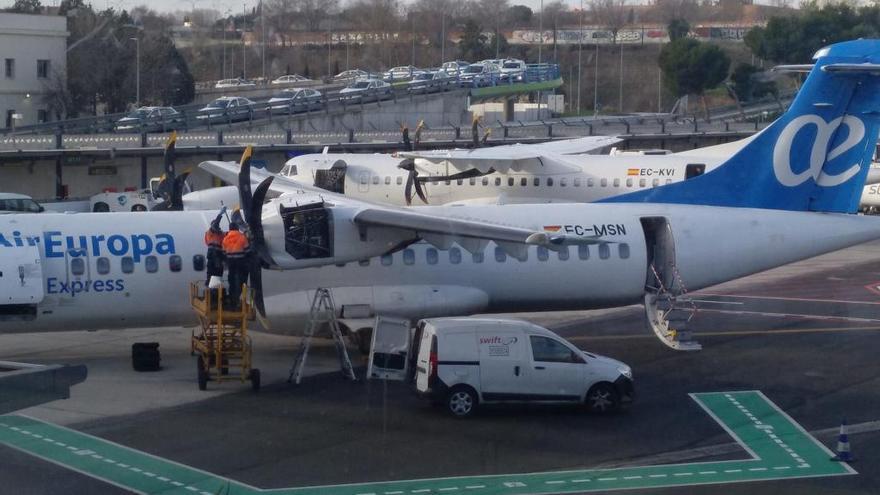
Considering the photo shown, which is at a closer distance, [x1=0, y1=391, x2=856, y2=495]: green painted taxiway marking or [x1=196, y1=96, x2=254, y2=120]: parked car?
[x1=0, y1=391, x2=856, y2=495]: green painted taxiway marking

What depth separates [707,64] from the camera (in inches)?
2210

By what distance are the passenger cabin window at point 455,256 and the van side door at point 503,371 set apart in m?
4.01

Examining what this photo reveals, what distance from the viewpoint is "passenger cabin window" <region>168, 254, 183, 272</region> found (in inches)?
729

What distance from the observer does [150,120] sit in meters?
44.7

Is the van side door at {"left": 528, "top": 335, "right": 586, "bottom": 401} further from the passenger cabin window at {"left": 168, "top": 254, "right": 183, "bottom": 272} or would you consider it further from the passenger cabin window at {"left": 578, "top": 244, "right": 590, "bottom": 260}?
the passenger cabin window at {"left": 168, "top": 254, "right": 183, "bottom": 272}

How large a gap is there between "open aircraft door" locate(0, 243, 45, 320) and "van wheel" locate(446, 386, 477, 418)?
6.81m

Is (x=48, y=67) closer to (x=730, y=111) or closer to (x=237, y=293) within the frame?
(x=237, y=293)

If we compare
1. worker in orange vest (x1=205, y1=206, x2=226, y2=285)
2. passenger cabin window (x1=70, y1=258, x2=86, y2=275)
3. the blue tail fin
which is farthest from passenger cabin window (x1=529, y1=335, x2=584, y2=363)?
passenger cabin window (x1=70, y1=258, x2=86, y2=275)

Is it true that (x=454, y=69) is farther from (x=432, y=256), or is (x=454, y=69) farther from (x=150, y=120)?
(x=432, y=256)

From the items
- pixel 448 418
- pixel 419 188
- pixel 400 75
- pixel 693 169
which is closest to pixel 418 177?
pixel 419 188

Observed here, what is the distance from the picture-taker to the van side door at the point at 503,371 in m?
15.6

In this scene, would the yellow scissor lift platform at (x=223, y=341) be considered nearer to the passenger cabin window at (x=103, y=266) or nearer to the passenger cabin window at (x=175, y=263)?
the passenger cabin window at (x=175, y=263)

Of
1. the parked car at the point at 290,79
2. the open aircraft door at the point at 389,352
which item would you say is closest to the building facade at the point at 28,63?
the parked car at the point at 290,79

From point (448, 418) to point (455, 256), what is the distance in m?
4.56
